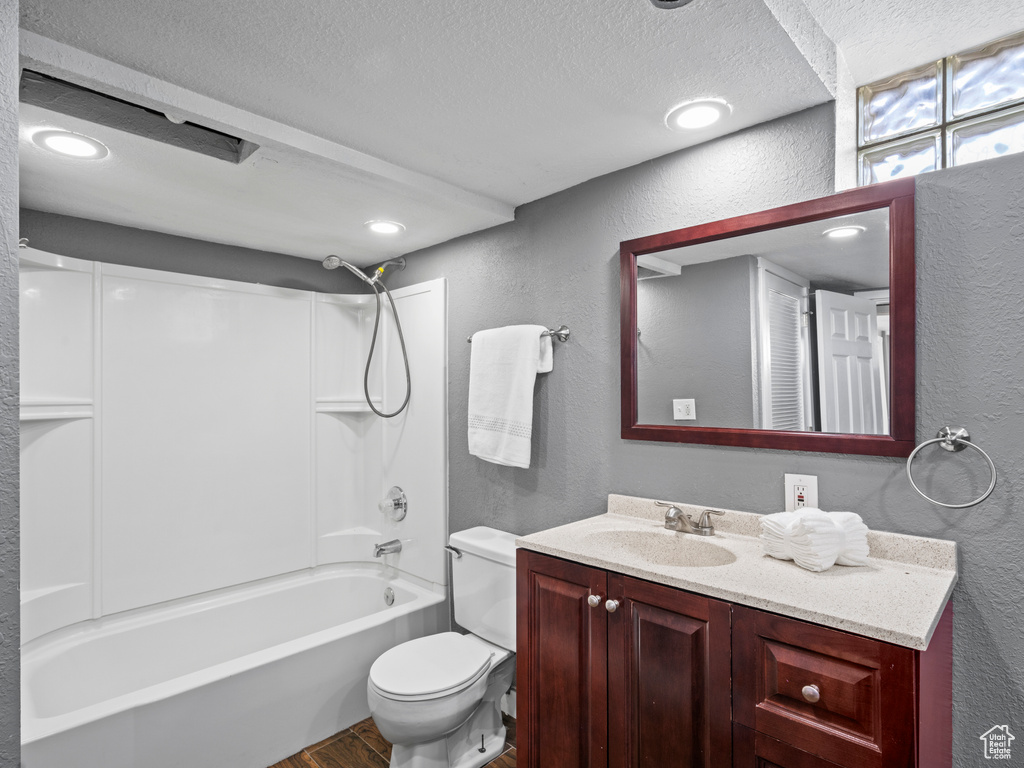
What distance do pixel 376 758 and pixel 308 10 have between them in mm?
2467

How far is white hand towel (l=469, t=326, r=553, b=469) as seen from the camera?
2.30 m

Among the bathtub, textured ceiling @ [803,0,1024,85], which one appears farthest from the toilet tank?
textured ceiling @ [803,0,1024,85]

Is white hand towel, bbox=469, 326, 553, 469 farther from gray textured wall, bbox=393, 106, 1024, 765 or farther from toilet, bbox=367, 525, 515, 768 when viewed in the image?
toilet, bbox=367, 525, 515, 768

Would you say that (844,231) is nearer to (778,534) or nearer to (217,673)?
(778,534)

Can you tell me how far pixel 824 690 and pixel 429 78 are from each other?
5.58ft

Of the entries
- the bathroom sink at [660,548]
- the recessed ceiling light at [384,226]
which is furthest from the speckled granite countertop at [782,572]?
the recessed ceiling light at [384,226]

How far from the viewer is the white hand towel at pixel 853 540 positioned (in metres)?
1.43

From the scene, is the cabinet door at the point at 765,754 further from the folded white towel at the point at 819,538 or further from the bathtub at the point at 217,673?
the bathtub at the point at 217,673

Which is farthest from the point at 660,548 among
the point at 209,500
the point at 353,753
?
the point at 209,500

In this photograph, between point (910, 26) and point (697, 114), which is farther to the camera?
point (697, 114)

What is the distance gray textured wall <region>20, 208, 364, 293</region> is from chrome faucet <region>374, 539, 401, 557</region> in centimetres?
152

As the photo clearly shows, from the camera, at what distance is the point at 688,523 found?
1.80 m

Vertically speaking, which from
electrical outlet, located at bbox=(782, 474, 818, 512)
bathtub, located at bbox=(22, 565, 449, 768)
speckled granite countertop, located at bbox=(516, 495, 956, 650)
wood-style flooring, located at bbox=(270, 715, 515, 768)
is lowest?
wood-style flooring, located at bbox=(270, 715, 515, 768)

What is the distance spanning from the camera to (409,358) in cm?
300
